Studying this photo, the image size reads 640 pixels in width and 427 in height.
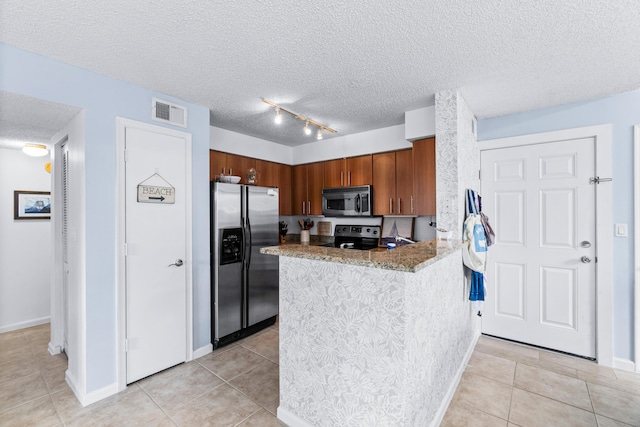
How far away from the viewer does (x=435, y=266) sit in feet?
5.86

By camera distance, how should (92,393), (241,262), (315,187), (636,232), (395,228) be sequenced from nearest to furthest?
(92,393) < (636,232) < (241,262) < (395,228) < (315,187)

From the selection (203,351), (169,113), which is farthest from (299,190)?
(203,351)

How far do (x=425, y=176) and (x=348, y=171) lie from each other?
1.21 m

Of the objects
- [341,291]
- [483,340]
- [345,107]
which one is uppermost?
[345,107]

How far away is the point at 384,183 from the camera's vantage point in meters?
3.63

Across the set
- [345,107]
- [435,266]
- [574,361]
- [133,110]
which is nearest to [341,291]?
[435,266]

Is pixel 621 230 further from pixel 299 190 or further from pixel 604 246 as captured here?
pixel 299 190

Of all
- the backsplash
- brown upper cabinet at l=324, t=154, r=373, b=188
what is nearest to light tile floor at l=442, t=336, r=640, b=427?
the backsplash

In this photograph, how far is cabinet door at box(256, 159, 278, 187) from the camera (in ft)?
13.3

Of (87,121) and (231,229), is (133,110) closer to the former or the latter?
(87,121)

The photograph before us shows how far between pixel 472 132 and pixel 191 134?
283cm

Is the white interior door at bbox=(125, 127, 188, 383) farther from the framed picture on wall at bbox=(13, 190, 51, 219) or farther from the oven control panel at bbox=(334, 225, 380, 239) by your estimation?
the framed picture on wall at bbox=(13, 190, 51, 219)

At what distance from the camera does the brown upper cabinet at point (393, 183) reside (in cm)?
345

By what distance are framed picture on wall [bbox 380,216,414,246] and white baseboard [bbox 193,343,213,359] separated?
7.61 feet
